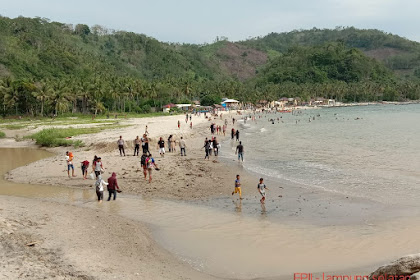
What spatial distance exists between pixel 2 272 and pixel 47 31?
16902 cm

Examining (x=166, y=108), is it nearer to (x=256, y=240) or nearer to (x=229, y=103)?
(x=229, y=103)

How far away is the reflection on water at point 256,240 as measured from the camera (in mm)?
8719

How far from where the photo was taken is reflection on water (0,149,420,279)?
28.6ft

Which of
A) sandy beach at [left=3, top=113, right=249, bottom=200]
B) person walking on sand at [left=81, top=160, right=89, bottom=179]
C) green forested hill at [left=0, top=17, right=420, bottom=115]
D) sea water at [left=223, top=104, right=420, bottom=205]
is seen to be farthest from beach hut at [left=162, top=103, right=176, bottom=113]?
person walking on sand at [left=81, top=160, right=89, bottom=179]

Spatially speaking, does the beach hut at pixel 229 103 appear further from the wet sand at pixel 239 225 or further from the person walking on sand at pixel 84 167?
the person walking on sand at pixel 84 167

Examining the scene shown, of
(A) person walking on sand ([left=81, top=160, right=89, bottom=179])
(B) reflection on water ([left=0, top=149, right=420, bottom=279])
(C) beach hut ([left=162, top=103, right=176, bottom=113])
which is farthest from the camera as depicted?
(C) beach hut ([left=162, top=103, right=176, bottom=113])

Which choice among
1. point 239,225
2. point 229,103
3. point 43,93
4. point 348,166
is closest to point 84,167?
point 239,225

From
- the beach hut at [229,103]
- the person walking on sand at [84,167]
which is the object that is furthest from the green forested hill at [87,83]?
the person walking on sand at [84,167]

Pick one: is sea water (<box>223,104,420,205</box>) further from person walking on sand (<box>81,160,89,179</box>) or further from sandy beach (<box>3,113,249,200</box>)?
person walking on sand (<box>81,160,89,179</box>)

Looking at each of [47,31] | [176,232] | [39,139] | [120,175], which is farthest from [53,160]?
[47,31]

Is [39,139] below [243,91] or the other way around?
below

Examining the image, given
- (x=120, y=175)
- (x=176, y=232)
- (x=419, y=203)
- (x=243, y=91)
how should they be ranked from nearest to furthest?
(x=176, y=232), (x=419, y=203), (x=120, y=175), (x=243, y=91)

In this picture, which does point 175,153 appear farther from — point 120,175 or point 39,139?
point 39,139

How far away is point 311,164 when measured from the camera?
23.0 m
